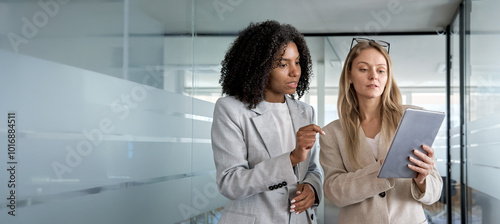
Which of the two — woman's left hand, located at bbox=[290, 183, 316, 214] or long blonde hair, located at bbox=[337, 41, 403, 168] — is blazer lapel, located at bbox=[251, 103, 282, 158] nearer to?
woman's left hand, located at bbox=[290, 183, 316, 214]

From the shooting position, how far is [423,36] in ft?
20.0

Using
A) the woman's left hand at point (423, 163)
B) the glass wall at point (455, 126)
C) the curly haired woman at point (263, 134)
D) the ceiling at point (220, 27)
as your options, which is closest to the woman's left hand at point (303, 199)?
the curly haired woman at point (263, 134)

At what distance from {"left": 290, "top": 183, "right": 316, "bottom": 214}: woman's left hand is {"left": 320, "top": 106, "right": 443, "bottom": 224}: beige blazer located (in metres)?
0.07

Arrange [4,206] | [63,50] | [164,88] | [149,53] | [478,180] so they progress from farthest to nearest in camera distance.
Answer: [478,180], [164,88], [149,53], [63,50], [4,206]

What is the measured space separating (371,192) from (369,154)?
18 cm

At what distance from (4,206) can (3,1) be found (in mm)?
717

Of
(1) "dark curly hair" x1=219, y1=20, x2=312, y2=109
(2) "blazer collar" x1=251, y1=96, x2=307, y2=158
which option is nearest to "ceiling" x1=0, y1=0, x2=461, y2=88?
(1) "dark curly hair" x1=219, y1=20, x2=312, y2=109

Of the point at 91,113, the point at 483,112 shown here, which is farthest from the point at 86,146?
the point at 483,112

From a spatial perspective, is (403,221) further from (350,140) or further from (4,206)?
(4,206)

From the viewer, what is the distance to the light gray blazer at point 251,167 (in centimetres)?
182

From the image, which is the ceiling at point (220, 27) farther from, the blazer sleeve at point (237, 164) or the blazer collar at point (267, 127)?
the blazer collar at point (267, 127)

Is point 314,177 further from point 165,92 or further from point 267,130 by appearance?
point 165,92

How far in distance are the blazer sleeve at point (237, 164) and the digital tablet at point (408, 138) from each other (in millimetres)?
338

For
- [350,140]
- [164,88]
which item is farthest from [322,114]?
[350,140]
